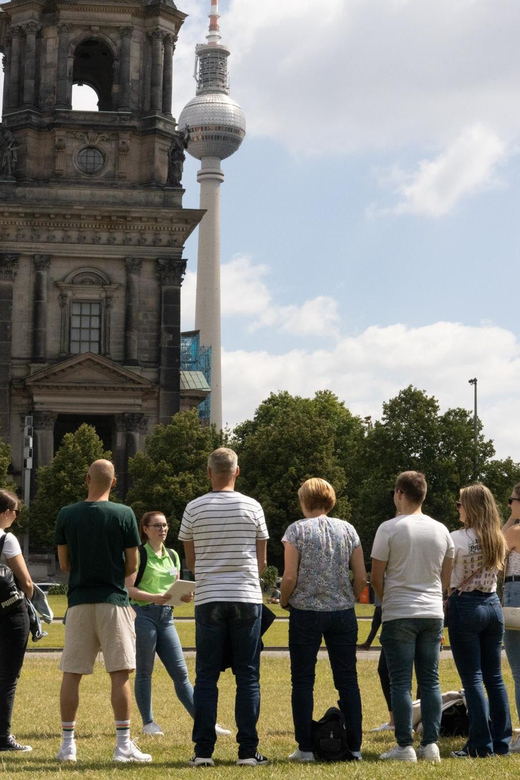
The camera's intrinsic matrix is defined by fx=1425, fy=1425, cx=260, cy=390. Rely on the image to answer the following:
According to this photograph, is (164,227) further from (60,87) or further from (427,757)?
(427,757)

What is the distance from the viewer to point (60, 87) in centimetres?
6931

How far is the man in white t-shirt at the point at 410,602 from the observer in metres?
11.0

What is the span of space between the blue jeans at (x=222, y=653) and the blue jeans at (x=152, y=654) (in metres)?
2.35

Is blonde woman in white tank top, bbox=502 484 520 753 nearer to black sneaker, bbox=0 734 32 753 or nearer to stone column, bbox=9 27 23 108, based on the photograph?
black sneaker, bbox=0 734 32 753

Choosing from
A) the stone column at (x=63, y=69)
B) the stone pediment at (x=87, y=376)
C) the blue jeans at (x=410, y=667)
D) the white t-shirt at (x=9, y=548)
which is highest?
the stone column at (x=63, y=69)

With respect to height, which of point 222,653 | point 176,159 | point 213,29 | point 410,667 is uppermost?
point 213,29

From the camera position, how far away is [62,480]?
61969 millimetres

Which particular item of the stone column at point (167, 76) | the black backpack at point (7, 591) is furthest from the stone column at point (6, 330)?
the black backpack at point (7, 591)

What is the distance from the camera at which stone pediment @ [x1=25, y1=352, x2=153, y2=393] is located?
2581 inches

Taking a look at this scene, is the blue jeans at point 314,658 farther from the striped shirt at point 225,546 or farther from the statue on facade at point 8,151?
the statue on facade at point 8,151

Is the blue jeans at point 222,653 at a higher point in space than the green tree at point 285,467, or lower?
lower

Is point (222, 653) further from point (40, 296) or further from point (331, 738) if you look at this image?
point (40, 296)

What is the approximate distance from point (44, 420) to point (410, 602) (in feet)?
184

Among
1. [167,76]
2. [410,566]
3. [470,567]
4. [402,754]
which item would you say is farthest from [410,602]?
[167,76]
